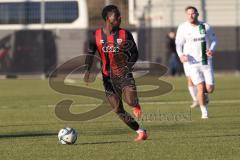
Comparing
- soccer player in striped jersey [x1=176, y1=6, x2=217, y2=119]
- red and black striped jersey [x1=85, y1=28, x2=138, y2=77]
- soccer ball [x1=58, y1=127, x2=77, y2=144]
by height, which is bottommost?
soccer ball [x1=58, y1=127, x2=77, y2=144]

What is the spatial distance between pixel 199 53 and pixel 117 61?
4.55 m

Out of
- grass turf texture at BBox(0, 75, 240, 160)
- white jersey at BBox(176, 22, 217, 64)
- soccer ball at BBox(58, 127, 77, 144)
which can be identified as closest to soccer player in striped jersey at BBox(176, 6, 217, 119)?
white jersey at BBox(176, 22, 217, 64)

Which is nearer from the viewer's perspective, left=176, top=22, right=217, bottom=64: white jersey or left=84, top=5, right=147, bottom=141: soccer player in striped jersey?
left=84, top=5, right=147, bottom=141: soccer player in striped jersey

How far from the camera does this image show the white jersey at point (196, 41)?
1612cm

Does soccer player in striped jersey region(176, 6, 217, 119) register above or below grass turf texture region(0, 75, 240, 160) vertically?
above

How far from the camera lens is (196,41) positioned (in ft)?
53.3

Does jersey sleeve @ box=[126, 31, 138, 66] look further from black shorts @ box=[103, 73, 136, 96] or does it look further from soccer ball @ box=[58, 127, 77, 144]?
soccer ball @ box=[58, 127, 77, 144]

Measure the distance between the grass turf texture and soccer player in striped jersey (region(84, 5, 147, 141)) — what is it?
549 millimetres

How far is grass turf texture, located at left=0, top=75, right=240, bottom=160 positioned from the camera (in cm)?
1032

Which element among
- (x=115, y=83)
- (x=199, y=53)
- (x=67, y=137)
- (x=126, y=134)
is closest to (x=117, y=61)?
(x=115, y=83)

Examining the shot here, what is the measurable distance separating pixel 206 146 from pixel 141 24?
1115 inches

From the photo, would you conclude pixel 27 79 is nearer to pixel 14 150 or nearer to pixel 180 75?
pixel 180 75

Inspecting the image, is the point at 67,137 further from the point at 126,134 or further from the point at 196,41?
the point at 196,41

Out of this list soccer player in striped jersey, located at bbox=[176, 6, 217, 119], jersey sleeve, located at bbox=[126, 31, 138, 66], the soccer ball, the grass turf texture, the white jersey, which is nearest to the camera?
the grass turf texture
